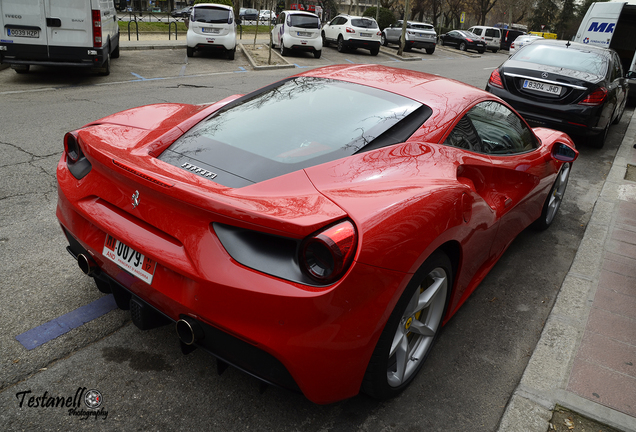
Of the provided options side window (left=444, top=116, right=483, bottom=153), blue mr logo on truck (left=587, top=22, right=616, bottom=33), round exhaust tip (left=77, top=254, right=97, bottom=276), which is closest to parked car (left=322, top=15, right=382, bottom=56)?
blue mr logo on truck (left=587, top=22, right=616, bottom=33)

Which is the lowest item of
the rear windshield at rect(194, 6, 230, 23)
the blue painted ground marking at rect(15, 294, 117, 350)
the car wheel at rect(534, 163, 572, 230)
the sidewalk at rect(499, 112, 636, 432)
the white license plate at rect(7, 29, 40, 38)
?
the sidewalk at rect(499, 112, 636, 432)

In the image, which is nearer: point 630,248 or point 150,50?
point 630,248

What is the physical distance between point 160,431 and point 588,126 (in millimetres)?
7509

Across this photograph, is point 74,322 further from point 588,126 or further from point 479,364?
point 588,126

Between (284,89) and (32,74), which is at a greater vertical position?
(284,89)

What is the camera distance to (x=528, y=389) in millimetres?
A: 2588

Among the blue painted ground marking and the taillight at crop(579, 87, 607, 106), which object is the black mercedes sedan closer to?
the taillight at crop(579, 87, 607, 106)

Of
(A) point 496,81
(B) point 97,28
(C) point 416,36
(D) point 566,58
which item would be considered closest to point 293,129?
(A) point 496,81

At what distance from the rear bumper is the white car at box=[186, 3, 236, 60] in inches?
257

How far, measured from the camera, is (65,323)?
2.75m

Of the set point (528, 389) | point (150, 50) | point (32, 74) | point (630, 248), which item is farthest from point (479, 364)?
point (150, 50)

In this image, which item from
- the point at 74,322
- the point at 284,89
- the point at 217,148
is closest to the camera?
the point at 217,148

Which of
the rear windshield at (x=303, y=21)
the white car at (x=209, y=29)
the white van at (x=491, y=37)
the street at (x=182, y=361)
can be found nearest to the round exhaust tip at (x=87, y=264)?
the street at (x=182, y=361)

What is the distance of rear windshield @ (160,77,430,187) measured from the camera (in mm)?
2377
